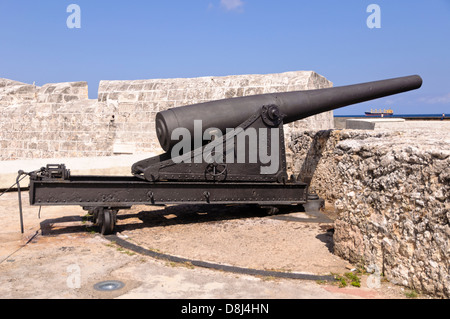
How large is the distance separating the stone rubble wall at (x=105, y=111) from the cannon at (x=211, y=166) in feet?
9.33

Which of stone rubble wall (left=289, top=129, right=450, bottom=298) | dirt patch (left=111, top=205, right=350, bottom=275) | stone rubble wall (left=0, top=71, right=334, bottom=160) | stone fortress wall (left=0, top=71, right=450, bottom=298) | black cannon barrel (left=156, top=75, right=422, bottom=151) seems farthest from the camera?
stone rubble wall (left=0, top=71, right=334, bottom=160)

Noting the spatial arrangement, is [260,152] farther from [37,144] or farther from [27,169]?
[37,144]

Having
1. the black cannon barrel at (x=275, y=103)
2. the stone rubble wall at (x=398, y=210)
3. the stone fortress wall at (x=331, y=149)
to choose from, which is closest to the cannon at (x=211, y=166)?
the black cannon barrel at (x=275, y=103)

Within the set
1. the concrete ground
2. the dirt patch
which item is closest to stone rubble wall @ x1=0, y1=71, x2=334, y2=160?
the dirt patch

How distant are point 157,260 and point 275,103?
2709 millimetres

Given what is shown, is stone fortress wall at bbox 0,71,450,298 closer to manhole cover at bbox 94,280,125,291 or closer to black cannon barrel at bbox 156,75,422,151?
black cannon barrel at bbox 156,75,422,151

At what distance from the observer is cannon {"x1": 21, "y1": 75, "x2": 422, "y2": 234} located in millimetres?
4891

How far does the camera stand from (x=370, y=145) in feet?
12.3

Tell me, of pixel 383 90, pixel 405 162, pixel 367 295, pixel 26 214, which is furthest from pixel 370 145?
pixel 26 214

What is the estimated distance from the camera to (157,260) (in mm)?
3912

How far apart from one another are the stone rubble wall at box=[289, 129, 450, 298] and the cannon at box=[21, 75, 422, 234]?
160 centimetres

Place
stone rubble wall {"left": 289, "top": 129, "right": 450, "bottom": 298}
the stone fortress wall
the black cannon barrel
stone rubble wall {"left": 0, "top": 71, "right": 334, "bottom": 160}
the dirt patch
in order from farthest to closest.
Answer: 1. stone rubble wall {"left": 0, "top": 71, "right": 334, "bottom": 160}
2. the black cannon barrel
3. the dirt patch
4. the stone fortress wall
5. stone rubble wall {"left": 289, "top": 129, "right": 450, "bottom": 298}

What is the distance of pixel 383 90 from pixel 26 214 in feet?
16.8

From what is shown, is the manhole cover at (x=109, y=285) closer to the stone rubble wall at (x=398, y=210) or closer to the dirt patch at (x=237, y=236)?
the dirt patch at (x=237, y=236)
